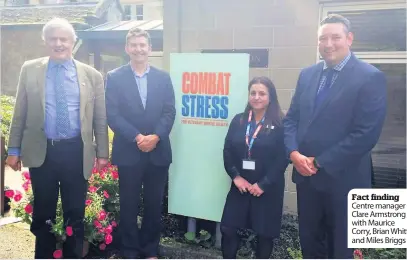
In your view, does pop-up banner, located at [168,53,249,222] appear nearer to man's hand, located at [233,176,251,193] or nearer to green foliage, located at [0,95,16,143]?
man's hand, located at [233,176,251,193]

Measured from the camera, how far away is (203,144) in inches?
146

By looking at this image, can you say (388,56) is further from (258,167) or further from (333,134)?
(258,167)

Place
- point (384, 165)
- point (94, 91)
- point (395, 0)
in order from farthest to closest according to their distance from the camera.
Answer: point (384, 165) → point (395, 0) → point (94, 91)

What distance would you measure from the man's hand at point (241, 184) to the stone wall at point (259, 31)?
160 cm

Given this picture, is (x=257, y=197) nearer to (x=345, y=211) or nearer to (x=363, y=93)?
(x=345, y=211)

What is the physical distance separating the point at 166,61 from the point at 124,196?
2144 mm

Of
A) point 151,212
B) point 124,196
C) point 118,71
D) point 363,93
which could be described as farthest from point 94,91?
point 363,93

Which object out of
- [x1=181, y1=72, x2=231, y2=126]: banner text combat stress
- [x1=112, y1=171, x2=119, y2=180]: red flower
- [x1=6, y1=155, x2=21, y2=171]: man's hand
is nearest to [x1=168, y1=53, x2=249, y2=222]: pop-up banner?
[x1=181, y1=72, x2=231, y2=126]: banner text combat stress

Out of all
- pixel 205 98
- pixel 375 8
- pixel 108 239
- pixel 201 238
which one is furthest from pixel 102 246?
pixel 375 8

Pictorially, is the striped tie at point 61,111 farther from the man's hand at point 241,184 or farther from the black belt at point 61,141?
the man's hand at point 241,184

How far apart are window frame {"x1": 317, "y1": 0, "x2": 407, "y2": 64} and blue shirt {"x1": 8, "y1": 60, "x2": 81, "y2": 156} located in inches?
105

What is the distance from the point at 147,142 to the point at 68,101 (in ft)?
2.35

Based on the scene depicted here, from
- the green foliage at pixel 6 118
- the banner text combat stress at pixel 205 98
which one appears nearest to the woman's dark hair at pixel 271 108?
the banner text combat stress at pixel 205 98

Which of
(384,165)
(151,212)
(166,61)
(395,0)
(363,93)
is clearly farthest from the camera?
(166,61)
